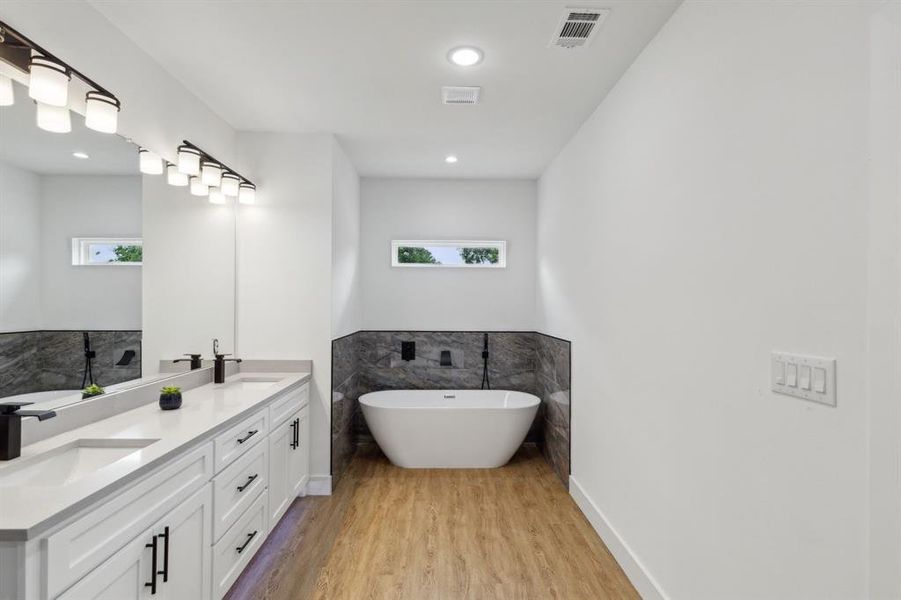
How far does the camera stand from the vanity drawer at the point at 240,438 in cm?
202

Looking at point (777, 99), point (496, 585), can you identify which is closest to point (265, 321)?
point (496, 585)

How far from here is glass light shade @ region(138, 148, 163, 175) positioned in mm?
2328

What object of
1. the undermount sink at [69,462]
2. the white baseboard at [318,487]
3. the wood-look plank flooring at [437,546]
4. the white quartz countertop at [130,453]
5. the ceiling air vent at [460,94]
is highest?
the ceiling air vent at [460,94]

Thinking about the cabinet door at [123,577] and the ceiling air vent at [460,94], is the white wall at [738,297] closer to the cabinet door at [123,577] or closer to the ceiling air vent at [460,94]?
the ceiling air vent at [460,94]

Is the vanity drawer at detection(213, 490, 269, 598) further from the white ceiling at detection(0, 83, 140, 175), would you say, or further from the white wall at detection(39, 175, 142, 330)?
the white ceiling at detection(0, 83, 140, 175)

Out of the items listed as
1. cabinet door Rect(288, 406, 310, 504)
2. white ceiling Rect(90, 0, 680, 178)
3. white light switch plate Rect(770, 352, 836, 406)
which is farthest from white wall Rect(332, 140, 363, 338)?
white light switch plate Rect(770, 352, 836, 406)

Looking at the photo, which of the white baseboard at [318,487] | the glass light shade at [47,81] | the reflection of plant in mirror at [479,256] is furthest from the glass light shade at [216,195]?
the reflection of plant in mirror at [479,256]

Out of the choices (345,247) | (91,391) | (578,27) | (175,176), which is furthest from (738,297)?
(345,247)

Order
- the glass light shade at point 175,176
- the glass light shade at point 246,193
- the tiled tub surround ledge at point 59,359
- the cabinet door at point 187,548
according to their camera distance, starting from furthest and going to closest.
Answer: the glass light shade at point 246,193 → the glass light shade at point 175,176 → the tiled tub surround ledge at point 59,359 → the cabinet door at point 187,548

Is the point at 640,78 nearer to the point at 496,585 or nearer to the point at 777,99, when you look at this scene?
the point at 777,99

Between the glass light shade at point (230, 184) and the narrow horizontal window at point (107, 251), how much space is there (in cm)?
80

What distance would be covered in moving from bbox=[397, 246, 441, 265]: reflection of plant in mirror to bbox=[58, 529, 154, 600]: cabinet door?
11.3ft

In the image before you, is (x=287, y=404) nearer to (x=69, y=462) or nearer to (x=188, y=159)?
(x=69, y=462)

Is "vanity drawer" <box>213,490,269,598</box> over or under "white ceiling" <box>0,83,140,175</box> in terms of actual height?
under
